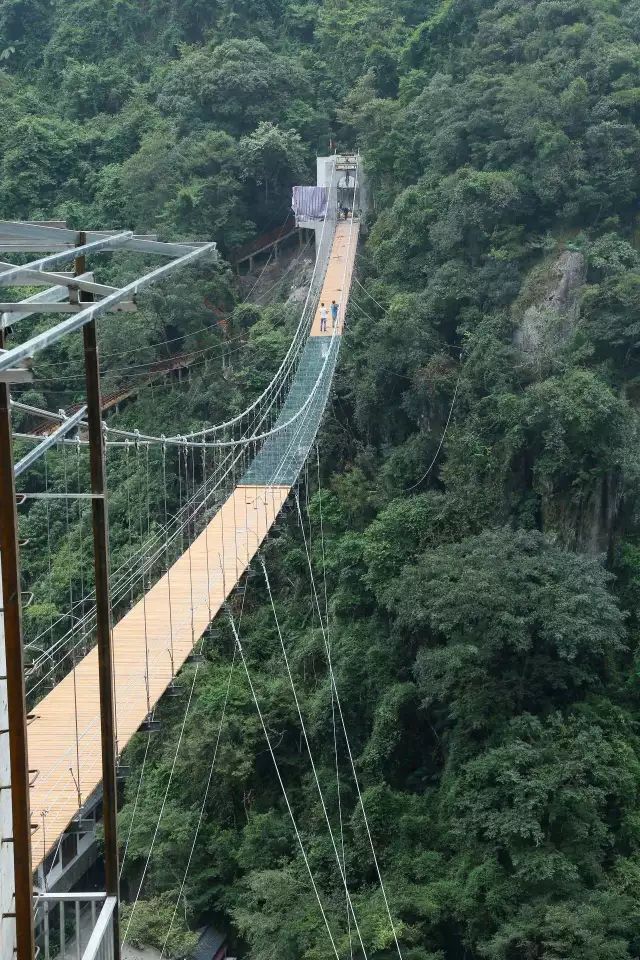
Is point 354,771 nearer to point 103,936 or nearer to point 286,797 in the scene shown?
point 286,797

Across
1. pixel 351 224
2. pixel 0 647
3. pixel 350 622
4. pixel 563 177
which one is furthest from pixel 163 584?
pixel 351 224

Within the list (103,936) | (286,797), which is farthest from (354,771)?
→ (103,936)

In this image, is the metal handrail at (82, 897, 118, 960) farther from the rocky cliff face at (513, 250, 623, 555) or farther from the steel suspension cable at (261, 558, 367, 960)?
the rocky cliff face at (513, 250, 623, 555)

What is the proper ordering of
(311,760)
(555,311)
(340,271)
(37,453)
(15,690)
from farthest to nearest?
1. (340,271)
2. (555,311)
3. (311,760)
4. (37,453)
5. (15,690)

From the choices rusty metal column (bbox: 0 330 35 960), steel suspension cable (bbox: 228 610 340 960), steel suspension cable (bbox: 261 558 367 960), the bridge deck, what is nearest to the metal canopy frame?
rusty metal column (bbox: 0 330 35 960)

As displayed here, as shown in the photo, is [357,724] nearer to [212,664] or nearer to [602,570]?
[212,664]

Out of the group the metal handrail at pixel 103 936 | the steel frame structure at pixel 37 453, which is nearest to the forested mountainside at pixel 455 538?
the metal handrail at pixel 103 936
